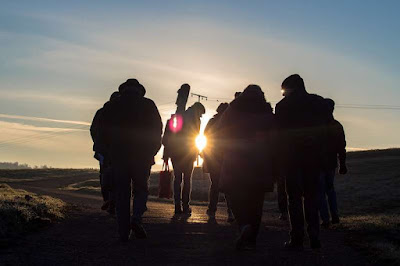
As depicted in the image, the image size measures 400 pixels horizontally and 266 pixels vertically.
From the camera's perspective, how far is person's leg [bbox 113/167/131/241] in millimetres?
7781

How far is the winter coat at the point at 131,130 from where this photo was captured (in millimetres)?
8109

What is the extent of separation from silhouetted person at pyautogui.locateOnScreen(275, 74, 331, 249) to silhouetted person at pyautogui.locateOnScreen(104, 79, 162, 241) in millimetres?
1918

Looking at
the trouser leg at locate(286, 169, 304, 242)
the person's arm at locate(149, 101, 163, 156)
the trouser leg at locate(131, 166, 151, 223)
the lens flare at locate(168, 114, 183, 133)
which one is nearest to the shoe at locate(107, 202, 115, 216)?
the lens flare at locate(168, 114, 183, 133)

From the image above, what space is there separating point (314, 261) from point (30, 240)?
362 centimetres

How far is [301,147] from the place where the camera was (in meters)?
7.81

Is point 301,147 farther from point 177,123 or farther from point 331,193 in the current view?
point 177,123

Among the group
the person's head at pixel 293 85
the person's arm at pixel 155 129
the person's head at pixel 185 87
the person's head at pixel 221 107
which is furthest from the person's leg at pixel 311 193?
the person's head at pixel 185 87

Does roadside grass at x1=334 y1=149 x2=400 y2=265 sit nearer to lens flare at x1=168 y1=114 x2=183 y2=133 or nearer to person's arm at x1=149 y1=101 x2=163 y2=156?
A: person's arm at x1=149 y1=101 x2=163 y2=156

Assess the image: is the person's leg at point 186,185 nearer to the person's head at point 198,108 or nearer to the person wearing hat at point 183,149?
the person wearing hat at point 183,149

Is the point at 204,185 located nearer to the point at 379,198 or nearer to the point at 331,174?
the point at 379,198

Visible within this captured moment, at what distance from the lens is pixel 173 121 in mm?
12992

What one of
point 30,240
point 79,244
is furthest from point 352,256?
point 30,240

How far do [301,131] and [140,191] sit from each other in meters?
2.49

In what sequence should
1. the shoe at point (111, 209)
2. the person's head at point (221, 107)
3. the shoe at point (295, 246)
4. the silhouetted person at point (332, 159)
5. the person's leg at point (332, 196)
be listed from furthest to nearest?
1. the person's head at point (221, 107)
2. the shoe at point (111, 209)
3. the person's leg at point (332, 196)
4. the silhouetted person at point (332, 159)
5. the shoe at point (295, 246)
